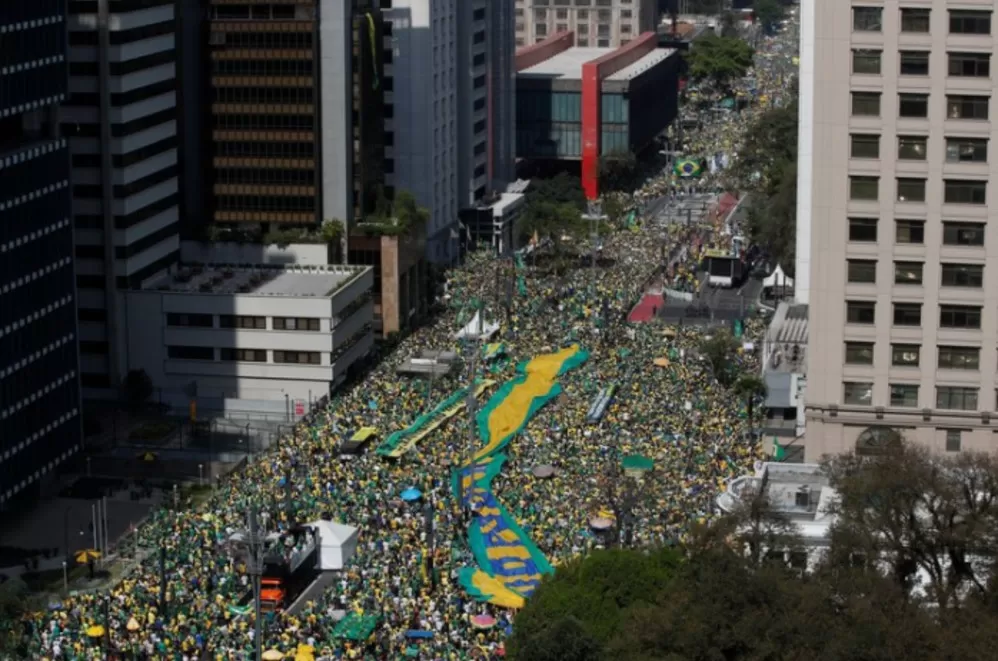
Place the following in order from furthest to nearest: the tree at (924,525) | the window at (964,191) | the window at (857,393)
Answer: the window at (857,393) → the window at (964,191) → the tree at (924,525)

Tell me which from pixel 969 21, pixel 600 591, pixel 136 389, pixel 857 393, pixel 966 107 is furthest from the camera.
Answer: pixel 136 389

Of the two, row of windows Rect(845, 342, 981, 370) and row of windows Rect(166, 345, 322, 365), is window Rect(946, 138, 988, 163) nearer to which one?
row of windows Rect(845, 342, 981, 370)

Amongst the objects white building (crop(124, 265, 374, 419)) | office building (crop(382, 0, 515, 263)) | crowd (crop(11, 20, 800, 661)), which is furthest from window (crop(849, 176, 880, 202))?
office building (crop(382, 0, 515, 263))

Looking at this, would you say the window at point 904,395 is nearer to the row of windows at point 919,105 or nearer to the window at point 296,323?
the row of windows at point 919,105

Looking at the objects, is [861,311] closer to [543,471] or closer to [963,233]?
[963,233]

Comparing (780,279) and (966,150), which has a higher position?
(966,150)

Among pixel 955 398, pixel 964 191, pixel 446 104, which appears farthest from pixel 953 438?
pixel 446 104

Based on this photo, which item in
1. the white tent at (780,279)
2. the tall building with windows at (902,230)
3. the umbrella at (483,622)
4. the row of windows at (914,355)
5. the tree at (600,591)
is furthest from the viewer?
the white tent at (780,279)

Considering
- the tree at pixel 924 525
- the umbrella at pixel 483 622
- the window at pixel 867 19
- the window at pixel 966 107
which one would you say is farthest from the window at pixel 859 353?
the umbrella at pixel 483 622
